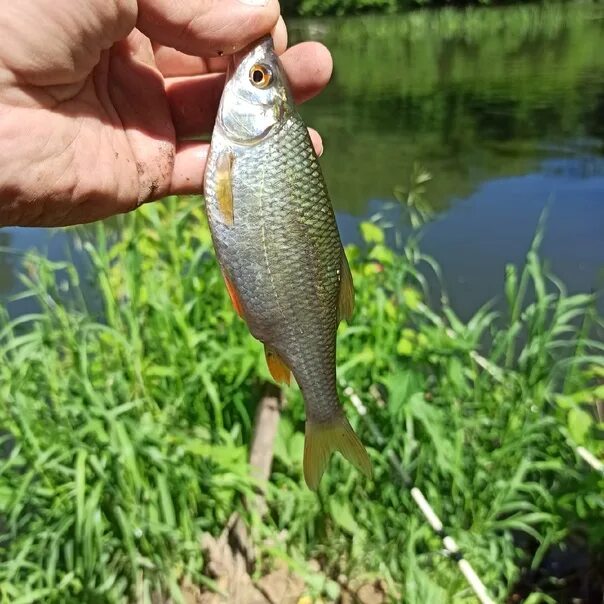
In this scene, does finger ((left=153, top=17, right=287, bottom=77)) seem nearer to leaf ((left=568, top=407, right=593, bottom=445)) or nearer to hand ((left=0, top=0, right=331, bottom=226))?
hand ((left=0, top=0, right=331, bottom=226))

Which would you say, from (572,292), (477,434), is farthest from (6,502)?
(572,292)

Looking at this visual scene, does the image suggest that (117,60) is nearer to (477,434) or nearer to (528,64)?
(477,434)

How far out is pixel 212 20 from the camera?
188 cm

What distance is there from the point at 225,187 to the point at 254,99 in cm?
23

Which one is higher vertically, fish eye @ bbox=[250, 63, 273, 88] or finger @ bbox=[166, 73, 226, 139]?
fish eye @ bbox=[250, 63, 273, 88]

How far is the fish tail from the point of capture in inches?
77.2

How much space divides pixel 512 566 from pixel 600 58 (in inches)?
712

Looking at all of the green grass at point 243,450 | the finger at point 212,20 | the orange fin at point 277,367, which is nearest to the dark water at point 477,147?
the green grass at point 243,450

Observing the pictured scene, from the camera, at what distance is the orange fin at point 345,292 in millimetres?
1893

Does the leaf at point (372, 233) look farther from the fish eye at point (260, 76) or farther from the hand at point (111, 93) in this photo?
the fish eye at point (260, 76)

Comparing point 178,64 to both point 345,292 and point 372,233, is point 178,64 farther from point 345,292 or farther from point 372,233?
point 372,233

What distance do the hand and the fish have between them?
0.63 ft

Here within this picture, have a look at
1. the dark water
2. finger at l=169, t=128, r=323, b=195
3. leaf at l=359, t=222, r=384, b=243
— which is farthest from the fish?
the dark water

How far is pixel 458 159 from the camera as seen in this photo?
36.2 feet
